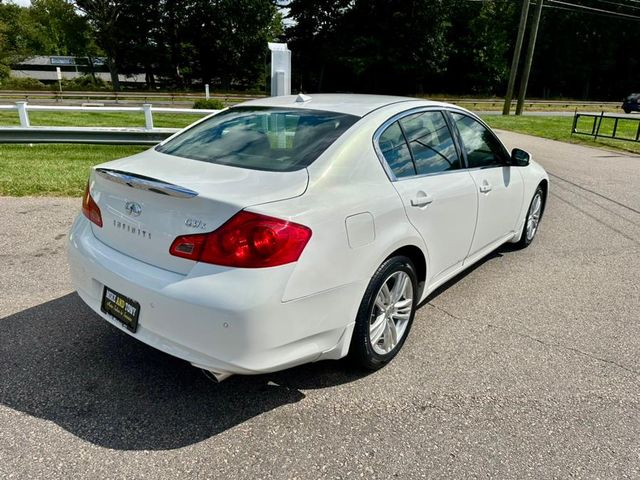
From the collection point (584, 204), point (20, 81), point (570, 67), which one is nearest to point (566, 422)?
point (584, 204)

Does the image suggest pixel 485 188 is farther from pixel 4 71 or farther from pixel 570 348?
pixel 4 71

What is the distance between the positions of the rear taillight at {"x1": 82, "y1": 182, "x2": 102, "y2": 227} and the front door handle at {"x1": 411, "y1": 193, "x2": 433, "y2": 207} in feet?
6.08

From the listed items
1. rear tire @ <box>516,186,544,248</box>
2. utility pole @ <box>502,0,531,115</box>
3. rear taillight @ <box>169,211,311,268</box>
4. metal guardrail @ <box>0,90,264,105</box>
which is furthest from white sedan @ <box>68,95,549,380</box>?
metal guardrail @ <box>0,90,264,105</box>

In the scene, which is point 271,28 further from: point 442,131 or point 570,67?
point 442,131

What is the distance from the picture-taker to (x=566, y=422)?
2605 millimetres

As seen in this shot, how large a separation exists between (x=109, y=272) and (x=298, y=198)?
42.5 inches

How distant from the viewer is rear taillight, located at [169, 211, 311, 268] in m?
2.21

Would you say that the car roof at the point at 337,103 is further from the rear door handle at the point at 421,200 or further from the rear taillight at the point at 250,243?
the rear taillight at the point at 250,243

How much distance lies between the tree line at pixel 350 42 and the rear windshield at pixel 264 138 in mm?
45001

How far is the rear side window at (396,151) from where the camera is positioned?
300cm

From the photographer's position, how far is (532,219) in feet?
17.7

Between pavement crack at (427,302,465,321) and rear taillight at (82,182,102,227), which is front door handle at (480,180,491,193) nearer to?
pavement crack at (427,302,465,321)

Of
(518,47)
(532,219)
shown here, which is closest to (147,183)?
(532,219)

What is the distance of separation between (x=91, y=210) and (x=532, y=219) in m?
4.49
